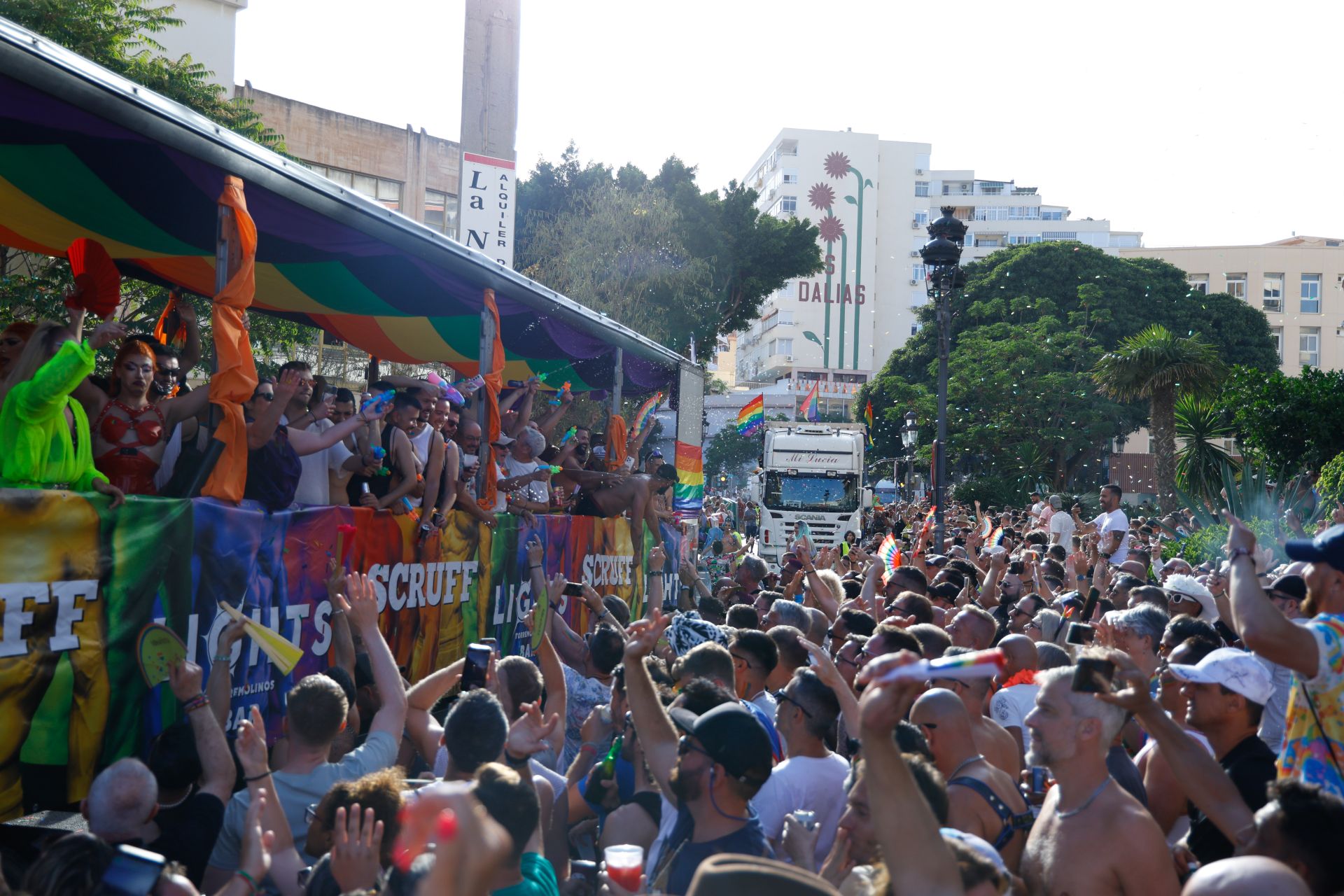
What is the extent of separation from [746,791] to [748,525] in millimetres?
37890

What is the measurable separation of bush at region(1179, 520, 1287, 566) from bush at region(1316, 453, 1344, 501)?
57.0 inches

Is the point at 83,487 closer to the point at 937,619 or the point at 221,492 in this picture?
the point at 221,492

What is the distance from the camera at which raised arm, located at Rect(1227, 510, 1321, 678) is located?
3.90 metres

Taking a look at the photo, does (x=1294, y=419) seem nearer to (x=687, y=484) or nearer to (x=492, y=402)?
(x=687, y=484)

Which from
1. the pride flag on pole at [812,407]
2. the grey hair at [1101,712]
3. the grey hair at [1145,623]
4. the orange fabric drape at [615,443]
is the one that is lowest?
the grey hair at [1101,712]

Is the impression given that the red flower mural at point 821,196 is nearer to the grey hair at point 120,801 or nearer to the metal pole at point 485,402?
the metal pole at point 485,402

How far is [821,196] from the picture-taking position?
110m

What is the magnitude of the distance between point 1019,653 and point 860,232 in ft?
352

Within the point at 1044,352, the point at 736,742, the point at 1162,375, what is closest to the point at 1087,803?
the point at 736,742

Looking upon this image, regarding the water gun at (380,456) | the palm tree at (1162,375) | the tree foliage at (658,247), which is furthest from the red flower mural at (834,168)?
the water gun at (380,456)

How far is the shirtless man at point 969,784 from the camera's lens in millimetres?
4117

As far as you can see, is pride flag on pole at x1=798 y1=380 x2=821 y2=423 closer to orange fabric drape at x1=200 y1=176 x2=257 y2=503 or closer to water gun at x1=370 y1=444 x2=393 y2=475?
water gun at x1=370 y1=444 x2=393 y2=475

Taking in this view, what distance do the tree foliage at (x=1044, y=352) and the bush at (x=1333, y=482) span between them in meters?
23.8

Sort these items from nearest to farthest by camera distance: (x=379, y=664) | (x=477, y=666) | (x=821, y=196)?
(x=477, y=666) → (x=379, y=664) → (x=821, y=196)
